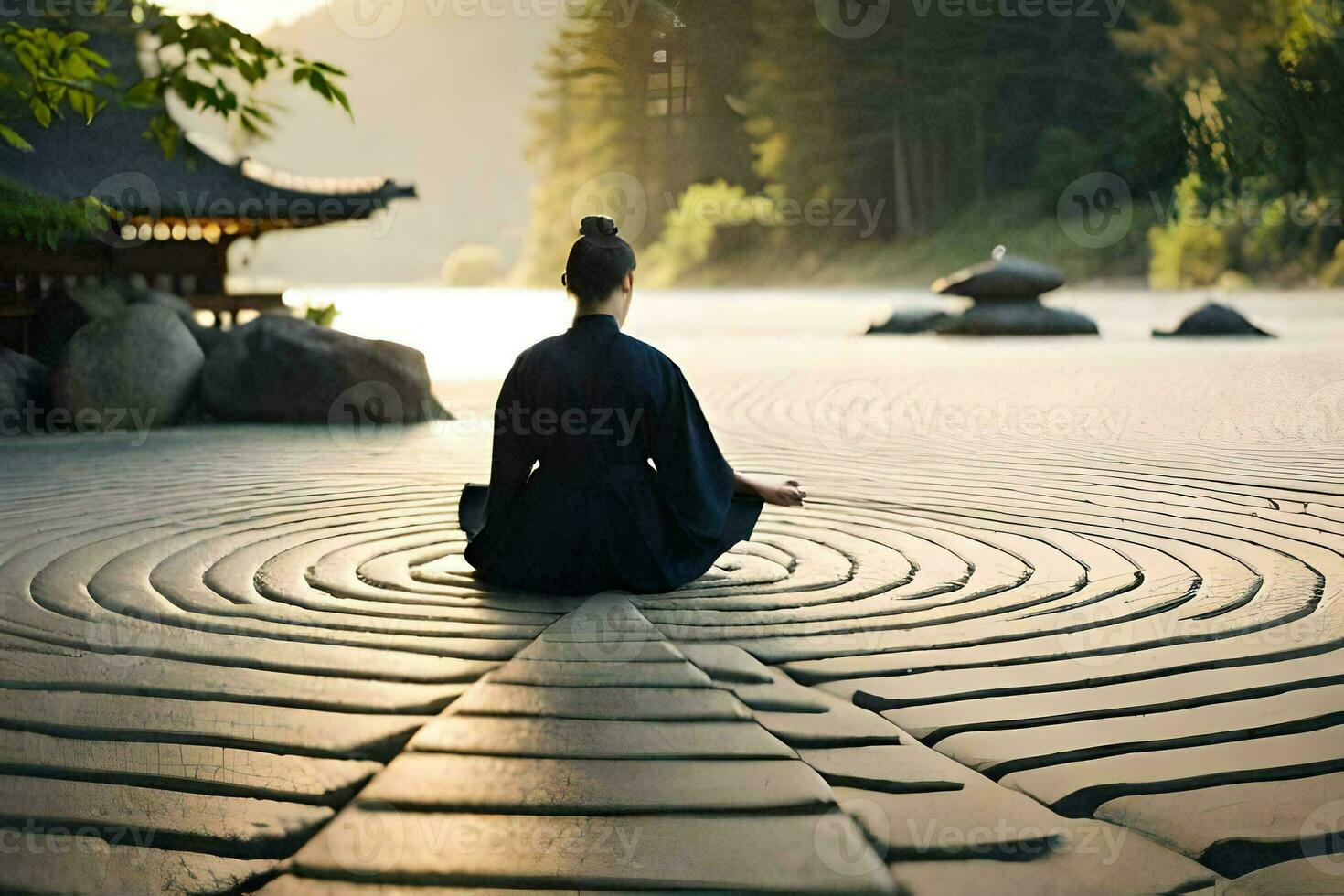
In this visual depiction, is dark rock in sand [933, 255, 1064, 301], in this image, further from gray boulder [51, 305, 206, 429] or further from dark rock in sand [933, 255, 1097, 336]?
gray boulder [51, 305, 206, 429]

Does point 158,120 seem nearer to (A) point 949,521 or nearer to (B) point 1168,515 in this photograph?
(A) point 949,521

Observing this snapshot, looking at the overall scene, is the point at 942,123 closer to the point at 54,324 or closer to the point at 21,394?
the point at 54,324

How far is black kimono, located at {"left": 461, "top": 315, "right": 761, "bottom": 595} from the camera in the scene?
3035 millimetres

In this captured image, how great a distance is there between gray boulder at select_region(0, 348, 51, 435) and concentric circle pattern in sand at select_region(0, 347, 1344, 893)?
3.75 m

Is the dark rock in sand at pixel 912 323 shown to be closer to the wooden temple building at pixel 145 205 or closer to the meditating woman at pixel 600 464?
the wooden temple building at pixel 145 205

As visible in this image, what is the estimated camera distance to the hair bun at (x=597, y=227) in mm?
3008

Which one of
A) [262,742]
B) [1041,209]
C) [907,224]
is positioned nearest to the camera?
[262,742]

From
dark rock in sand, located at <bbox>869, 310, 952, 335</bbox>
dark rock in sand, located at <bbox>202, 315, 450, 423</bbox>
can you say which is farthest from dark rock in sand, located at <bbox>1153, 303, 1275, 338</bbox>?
dark rock in sand, located at <bbox>202, 315, 450, 423</bbox>

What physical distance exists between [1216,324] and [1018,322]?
235 centimetres

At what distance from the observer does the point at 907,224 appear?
1273 inches

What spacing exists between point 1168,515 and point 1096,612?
53.1 inches

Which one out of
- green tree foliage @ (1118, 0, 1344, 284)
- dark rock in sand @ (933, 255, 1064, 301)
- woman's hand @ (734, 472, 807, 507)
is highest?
green tree foliage @ (1118, 0, 1344, 284)

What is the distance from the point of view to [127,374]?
752 centimetres

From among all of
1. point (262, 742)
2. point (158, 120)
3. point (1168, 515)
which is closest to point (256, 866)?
point (262, 742)
